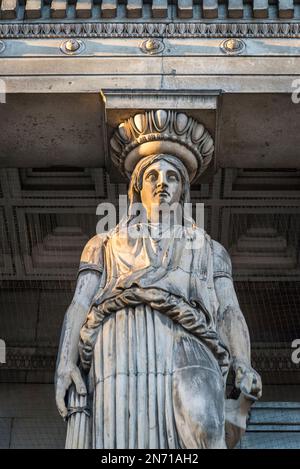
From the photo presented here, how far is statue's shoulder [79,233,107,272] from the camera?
31.9 ft

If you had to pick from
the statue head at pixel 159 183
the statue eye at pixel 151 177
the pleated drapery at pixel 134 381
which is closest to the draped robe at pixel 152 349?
the pleated drapery at pixel 134 381

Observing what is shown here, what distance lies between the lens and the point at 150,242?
964cm

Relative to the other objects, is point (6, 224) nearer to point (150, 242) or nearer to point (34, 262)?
point (34, 262)

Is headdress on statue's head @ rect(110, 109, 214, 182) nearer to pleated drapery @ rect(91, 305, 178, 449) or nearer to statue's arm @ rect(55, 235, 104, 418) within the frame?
statue's arm @ rect(55, 235, 104, 418)

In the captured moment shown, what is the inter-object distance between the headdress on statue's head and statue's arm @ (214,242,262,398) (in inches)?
36.5

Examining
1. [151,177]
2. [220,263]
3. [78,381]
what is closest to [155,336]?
[78,381]

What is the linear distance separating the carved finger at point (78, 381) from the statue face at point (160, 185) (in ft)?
5.25

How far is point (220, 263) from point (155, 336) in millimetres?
1115

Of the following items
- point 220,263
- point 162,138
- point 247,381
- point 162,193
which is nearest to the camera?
point 247,381

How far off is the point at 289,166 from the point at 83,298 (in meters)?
2.66

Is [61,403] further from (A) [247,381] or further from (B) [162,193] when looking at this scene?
(B) [162,193]

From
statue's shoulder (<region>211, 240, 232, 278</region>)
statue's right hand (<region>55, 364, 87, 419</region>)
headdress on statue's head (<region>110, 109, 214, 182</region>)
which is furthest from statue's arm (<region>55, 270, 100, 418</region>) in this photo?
headdress on statue's head (<region>110, 109, 214, 182</region>)

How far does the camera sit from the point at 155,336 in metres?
8.93
